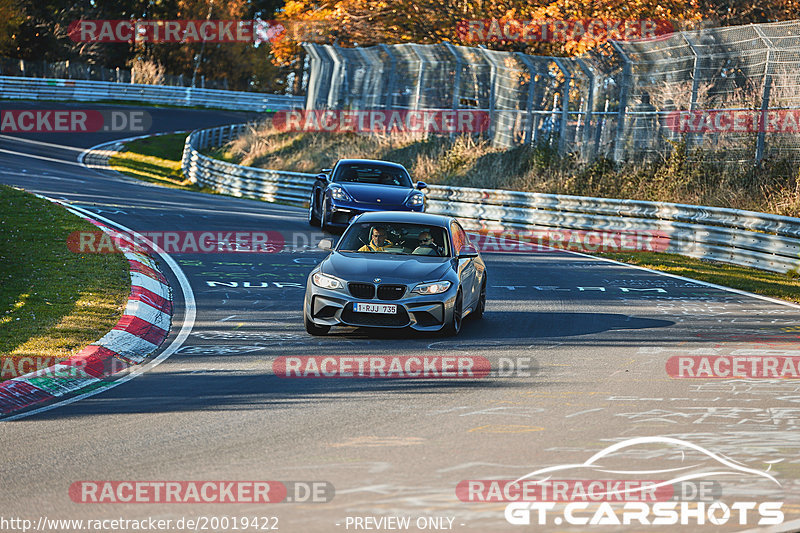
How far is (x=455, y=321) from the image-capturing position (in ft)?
39.9

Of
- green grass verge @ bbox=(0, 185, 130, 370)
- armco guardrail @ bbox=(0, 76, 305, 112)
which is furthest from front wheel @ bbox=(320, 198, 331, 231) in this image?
armco guardrail @ bbox=(0, 76, 305, 112)

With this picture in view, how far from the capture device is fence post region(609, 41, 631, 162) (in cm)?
2700

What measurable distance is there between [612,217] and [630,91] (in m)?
4.69

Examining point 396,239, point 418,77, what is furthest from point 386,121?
point 396,239

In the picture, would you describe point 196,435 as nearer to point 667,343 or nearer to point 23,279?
point 667,343

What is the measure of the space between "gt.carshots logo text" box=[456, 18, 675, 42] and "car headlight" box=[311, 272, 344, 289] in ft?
85.9

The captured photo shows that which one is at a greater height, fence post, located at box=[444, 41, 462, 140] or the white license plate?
fence post, located at box=[444, 41, 462, 140]

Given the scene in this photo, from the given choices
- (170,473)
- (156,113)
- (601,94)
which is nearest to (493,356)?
(170,473)

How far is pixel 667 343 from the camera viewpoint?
1220 cm

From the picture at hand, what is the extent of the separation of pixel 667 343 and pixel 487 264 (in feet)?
24.2

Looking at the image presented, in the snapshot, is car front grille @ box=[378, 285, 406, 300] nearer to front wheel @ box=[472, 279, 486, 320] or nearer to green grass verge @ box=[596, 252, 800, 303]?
front wheel @ box=[472, 279, 486, 320]

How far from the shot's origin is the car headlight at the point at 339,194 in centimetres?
2183

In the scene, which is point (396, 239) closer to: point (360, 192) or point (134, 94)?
point (360, 192)

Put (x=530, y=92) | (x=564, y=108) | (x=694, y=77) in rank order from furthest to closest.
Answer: (x=530, y=92), (x=564, y=108), (x=694, y=77)
